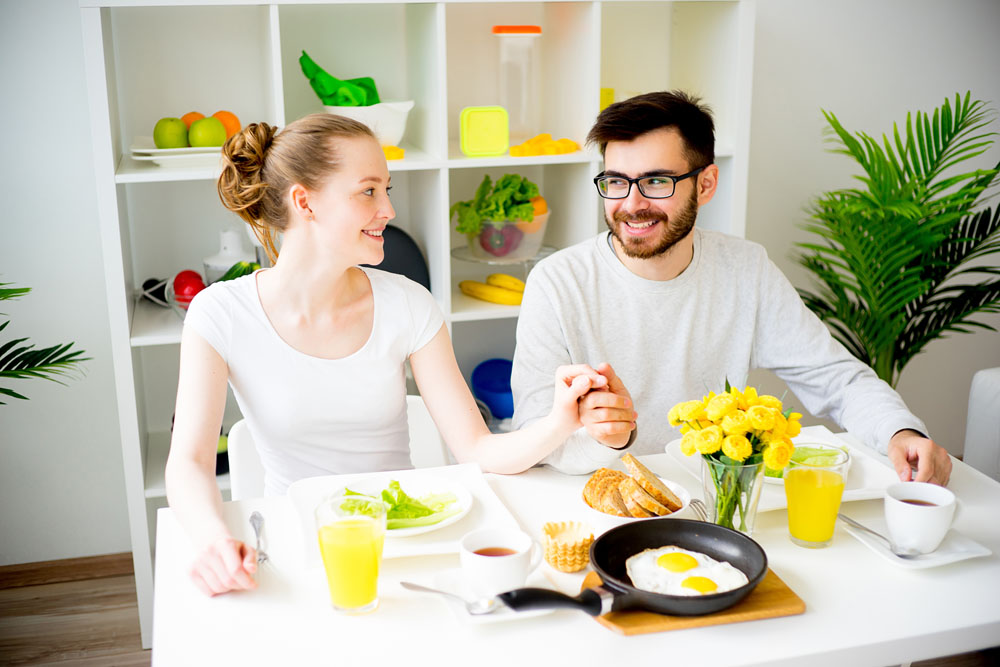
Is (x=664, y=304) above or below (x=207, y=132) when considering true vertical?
below

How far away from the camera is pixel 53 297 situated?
259 cm

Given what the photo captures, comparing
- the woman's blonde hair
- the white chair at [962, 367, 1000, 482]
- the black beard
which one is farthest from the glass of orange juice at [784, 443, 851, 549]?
the white chair at [962, 367, 1000, 482]

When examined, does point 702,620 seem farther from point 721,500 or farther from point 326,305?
point 326,305

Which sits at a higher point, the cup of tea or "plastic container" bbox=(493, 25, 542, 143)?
"plastic container" bbox=(493, 25, 542, 143)

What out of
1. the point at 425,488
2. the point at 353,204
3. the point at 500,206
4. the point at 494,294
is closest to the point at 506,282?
the point at 494,294

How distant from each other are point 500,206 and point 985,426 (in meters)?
1.39

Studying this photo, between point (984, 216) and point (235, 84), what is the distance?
7.13 feet

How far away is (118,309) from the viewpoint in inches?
88.7

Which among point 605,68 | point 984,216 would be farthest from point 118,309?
point 984,216

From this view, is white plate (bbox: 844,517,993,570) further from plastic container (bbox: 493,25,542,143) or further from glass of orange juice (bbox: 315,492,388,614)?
plastic container (bbox: 493,25,542,143)

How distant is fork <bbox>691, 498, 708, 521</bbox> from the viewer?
1373mm

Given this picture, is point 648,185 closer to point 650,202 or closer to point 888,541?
point 650,202

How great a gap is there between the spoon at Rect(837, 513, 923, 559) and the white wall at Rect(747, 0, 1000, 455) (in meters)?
1.86

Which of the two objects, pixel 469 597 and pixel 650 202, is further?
pixel 650 202
